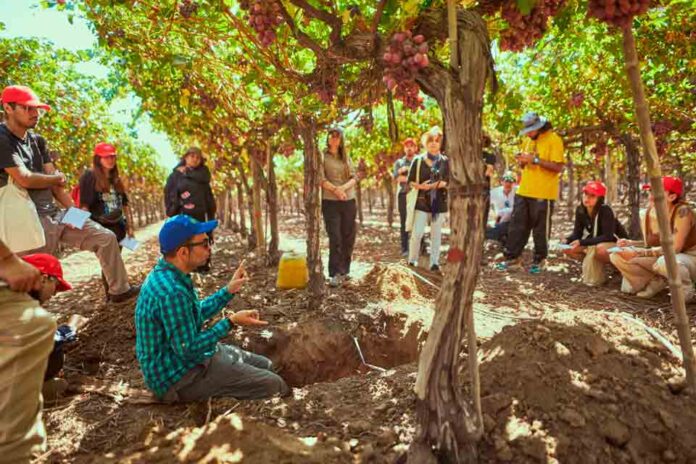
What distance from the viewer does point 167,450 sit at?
199 centimetres

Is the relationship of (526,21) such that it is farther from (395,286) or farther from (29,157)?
(29,157)

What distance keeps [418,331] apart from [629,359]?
69.6 inches

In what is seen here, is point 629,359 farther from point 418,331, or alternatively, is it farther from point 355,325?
point 355,325

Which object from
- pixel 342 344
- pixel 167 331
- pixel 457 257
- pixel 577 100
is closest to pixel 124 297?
pixel 167 331

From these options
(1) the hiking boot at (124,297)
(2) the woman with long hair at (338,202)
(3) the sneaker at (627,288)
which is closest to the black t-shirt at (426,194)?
(2) the woman with long hair at (338,202)

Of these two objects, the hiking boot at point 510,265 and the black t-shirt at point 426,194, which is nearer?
the black t-shirt at point 426,194

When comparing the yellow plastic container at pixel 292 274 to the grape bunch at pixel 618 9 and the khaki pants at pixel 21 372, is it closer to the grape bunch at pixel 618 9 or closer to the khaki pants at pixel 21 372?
the khaki pants at pixel 21 372

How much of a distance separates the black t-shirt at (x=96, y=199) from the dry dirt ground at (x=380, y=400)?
1.21 meters

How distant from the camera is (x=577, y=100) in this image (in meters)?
5.98

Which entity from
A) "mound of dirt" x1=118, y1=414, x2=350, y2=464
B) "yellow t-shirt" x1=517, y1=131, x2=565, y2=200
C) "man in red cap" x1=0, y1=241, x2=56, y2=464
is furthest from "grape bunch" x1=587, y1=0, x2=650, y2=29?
"yellow t-shirt" x1=517, y1=131, x2=565, y2=200

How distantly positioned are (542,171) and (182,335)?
5170 mm

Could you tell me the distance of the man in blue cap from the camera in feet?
8.19

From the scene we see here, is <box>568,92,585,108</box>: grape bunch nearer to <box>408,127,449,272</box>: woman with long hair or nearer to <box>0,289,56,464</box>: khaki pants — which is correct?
<box>408,127,449,272</box>: woman with long hair

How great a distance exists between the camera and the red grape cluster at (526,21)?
73.3 inches
